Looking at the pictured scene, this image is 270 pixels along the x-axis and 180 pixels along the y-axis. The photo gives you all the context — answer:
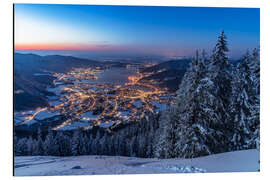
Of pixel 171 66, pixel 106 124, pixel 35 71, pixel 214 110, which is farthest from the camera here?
pixel 171 66

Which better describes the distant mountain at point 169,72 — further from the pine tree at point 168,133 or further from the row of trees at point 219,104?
the pine tree at point 168,133

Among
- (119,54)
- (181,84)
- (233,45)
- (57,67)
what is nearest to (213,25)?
(233,45)

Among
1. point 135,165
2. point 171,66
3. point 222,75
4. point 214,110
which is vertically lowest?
point 135,165

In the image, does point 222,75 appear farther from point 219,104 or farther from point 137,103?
point 137,103

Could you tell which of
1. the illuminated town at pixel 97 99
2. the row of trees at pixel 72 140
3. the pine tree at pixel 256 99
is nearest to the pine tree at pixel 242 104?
the pine tree at pixel 256 99

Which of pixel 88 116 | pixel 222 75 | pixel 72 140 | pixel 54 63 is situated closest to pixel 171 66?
pixel 222 75

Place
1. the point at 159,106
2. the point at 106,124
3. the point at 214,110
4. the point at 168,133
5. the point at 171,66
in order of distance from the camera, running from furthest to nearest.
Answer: the point at 168,133
the point at 159,106
the point at 171,66
the point at 106,124
the point at 214,110
